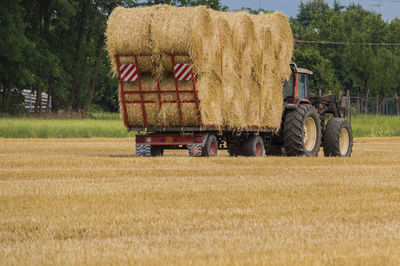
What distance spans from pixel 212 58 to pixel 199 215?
10.1 m

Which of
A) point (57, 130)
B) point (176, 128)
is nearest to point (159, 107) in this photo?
point (176, 128)

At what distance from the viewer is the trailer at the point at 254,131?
19344 mm

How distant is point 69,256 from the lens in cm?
707

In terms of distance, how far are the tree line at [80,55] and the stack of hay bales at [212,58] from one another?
2700 cm

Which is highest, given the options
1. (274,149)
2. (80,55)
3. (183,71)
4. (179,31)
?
(80,55)

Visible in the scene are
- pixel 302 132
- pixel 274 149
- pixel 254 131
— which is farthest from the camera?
pixel 274 149

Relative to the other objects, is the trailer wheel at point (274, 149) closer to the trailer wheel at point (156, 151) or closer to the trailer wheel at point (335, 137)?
the trailer wheel at point (335, 137)

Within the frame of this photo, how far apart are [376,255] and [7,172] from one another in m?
9.25

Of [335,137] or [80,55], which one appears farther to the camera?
[80,55]

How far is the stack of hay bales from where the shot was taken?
18.6m

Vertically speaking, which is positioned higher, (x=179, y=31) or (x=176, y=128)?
(x=179, y=31)

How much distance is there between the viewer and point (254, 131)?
2066 centimetres

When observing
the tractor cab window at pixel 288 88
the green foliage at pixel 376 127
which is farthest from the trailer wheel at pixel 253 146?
the green foliage at pixel 376 127

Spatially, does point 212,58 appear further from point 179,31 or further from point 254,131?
point 254,131
